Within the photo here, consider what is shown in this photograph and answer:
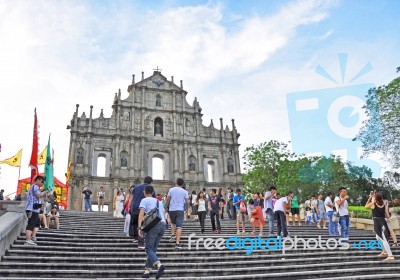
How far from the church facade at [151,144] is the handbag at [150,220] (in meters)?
24.7

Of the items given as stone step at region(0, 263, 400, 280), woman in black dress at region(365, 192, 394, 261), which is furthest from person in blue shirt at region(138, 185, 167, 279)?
woman in black dress at region(365, 192, 394, 261)

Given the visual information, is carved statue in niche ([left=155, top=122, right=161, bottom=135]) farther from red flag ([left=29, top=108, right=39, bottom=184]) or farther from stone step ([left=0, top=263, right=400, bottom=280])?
stone step ([left=0, top=263, right=400, bottom=280])

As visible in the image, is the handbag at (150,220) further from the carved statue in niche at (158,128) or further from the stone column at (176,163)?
the carved statue in niche at (158,128)

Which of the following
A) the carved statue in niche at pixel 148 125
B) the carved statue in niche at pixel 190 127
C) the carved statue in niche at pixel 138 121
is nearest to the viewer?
the carved statue in niche at pixel 138 121

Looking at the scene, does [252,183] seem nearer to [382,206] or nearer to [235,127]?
[235,127]

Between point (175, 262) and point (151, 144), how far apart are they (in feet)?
A: 86.6

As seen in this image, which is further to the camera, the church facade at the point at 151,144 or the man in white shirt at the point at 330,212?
the church facade at the point at 151,144

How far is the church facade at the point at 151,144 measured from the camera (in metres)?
30.8

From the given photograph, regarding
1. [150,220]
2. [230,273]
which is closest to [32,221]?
[150,220]

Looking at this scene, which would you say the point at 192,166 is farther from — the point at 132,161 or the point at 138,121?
the point at 138,121

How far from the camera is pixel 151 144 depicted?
33625mm

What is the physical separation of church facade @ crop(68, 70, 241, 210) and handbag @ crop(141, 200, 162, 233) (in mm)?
24689

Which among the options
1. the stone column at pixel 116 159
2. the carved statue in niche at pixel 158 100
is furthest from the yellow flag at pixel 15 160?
the carved statue in niche at pixel 158 100

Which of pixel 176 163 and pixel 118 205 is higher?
pixel 176 163
